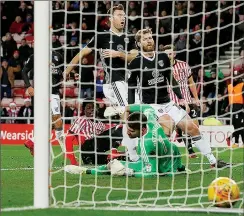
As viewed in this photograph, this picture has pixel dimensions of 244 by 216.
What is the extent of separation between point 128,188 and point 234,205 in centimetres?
141

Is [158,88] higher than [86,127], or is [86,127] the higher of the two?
[158,88]

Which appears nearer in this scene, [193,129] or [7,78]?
[193,129]

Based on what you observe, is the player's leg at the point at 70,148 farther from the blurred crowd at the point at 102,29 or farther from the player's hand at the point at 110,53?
the blurred crowd at the point at 102,29

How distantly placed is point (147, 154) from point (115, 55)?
139 cm

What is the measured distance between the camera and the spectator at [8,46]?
19939 millimetres

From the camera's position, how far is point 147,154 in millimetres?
8695

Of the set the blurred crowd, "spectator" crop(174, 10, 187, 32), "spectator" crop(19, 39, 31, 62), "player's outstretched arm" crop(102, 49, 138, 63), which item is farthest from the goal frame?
"spectator" crop(19, 39, 31, 62)

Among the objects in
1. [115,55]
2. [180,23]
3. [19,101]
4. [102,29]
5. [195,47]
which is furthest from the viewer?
[19,101]

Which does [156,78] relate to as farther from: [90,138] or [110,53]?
[90,138]

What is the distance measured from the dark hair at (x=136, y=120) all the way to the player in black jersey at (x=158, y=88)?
278mm

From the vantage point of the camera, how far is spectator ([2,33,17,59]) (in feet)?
65.4

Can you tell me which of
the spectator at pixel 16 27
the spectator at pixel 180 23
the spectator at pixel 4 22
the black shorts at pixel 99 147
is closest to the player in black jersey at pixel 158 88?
the black shorts at pixel 99 147

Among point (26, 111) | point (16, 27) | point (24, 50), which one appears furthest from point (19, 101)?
point (16, 27)

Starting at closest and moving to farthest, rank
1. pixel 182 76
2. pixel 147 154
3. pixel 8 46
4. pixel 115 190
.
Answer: pixel 115 190, pixel 147 154, pixel 182 76, pixel 8 46
